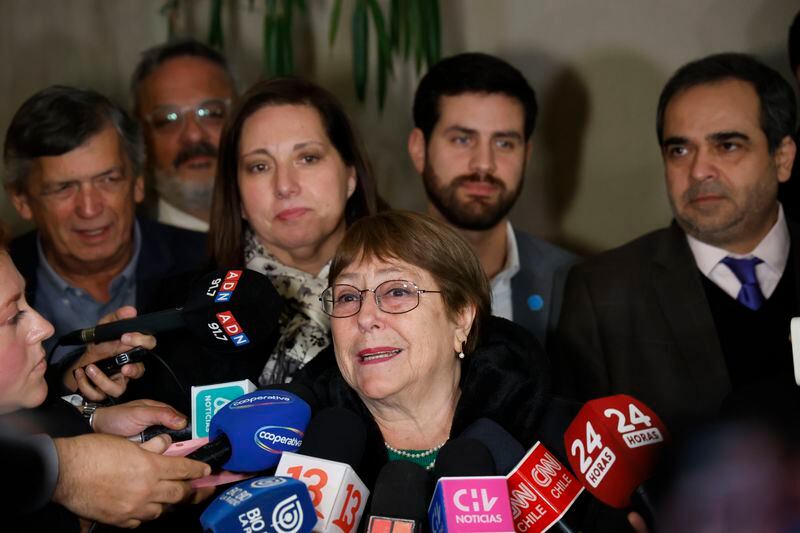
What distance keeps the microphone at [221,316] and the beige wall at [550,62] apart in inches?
106

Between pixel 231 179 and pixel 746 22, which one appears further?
pixel 746 22

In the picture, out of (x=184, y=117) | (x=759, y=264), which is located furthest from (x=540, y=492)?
(x=184, y=117)

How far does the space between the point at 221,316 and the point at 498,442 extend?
679mm

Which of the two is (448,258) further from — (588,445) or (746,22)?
(746,22)

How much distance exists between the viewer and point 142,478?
1831 millimetres

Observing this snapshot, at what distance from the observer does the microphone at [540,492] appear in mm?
1901

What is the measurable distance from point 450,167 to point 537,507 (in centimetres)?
198

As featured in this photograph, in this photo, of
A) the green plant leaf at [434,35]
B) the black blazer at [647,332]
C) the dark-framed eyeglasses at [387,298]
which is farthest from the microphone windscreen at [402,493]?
the green plant leaf at [434,35]

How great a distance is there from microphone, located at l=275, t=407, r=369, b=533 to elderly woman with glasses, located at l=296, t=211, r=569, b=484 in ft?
0.55

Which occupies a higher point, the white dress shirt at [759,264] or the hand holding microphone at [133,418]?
the white dress shirt at [759,264]

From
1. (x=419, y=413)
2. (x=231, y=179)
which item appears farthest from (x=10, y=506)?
(x=231, y=179)

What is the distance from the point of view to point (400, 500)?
1775 millimetres

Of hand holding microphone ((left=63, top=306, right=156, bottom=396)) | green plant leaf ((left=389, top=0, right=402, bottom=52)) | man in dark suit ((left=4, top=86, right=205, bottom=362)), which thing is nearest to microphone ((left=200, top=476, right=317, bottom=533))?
hand holding microphone ((left=63, top=306, right=156, bottom=396))

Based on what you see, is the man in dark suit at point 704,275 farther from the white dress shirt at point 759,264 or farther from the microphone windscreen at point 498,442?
the microphone windscreen at point 498,442
